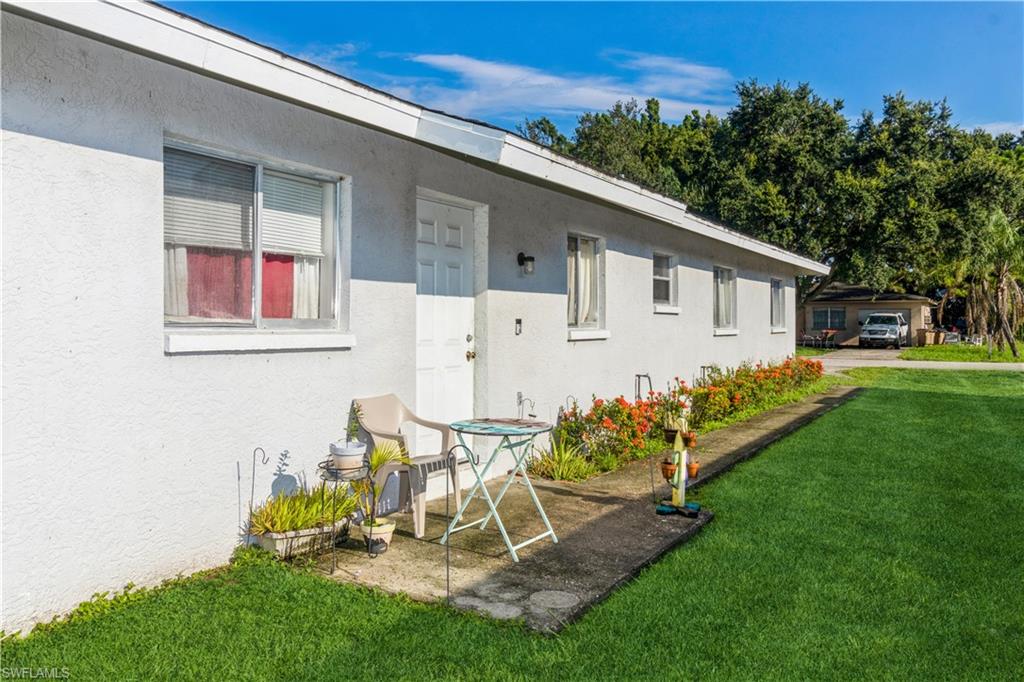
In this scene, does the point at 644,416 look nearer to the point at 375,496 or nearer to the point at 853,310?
the point at 375,496

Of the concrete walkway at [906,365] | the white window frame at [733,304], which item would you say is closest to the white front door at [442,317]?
the white window frame at [733,304]

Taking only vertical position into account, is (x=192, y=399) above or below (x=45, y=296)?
below

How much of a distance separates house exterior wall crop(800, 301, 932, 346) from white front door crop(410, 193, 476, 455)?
3754 centimetres

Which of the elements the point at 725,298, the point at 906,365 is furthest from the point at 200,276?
the point at 906,365

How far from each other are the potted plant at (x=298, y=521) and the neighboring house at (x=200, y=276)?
125 mm

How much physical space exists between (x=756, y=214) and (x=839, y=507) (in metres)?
24.4

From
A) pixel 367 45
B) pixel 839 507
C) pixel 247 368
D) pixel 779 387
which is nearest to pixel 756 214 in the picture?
pixel 779 387

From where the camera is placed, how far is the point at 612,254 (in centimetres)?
905

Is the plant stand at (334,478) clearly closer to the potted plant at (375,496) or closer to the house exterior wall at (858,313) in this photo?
the potted plant at (375,496)

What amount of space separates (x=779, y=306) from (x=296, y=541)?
15435 mm

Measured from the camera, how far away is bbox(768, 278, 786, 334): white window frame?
16.3 m

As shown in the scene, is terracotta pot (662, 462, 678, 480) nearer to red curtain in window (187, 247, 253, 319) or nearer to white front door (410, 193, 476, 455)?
white front door (410, 193, 476, 455)

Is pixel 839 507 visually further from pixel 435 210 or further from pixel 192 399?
pixel 192 399

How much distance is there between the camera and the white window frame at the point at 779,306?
53.6 ft
